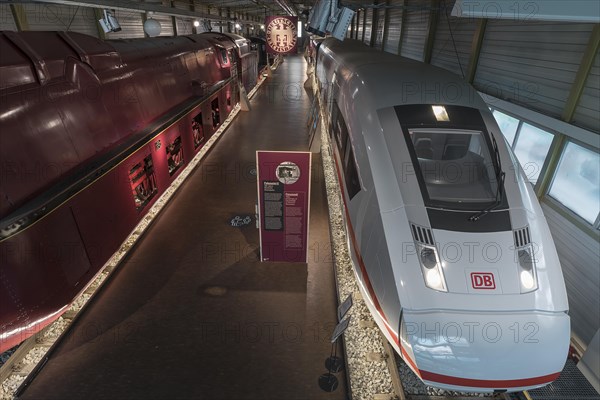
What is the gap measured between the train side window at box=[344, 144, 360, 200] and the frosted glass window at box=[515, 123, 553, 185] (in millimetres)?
3096

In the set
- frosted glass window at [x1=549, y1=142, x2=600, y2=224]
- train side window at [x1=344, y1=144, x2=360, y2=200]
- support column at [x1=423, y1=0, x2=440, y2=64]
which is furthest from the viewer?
support column at [x1=423, y1=0, x2=440, y2=64]

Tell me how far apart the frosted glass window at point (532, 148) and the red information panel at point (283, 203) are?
3.78 meters

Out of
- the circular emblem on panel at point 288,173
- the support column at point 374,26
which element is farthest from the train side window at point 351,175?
the support column at point 374,26

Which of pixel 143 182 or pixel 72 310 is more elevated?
pixel 143 182

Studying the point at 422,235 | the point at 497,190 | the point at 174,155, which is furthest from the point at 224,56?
the point at 422,235

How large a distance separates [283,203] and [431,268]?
9.32 feet

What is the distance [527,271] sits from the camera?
366cm

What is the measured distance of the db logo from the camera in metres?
3.53

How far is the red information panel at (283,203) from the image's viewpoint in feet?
18.1

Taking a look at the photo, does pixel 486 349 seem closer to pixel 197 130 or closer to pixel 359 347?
pixel 359 347

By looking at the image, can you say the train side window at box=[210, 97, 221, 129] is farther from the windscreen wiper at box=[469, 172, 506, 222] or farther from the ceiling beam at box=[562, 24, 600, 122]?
the ceiling beam at box=[562, 24, 600, 122]

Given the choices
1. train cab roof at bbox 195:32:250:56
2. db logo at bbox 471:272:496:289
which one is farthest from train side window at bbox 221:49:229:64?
db logo at bbox 471:272:496:289

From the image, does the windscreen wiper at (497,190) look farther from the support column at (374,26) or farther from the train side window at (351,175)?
the support column at (374,26)

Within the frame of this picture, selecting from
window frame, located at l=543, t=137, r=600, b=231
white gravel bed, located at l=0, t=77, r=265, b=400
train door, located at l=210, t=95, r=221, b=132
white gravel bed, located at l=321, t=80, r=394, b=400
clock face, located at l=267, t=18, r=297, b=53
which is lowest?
white gravel bed, located at l=321, t=80, r=394, b=400
